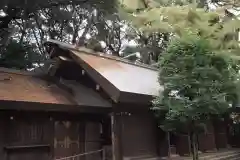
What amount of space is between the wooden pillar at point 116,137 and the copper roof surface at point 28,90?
1559 millimetres

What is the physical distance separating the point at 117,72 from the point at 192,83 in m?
3.31

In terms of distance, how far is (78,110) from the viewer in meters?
10.3

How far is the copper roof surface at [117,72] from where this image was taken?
11000mm

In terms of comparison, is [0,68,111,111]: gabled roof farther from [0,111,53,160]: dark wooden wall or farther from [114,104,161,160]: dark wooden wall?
[114,104,161,160]: dark wooden wall

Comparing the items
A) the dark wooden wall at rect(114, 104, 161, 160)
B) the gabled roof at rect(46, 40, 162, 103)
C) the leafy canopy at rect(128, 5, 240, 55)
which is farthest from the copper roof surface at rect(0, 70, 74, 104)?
the leafy canopy at rect(128, 5, 240, 55)

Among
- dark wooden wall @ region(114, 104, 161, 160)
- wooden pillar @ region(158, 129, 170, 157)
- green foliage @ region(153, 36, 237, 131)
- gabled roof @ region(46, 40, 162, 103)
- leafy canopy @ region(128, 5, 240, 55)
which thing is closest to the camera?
leafy canopy @ region(128, 5, 240, 55)

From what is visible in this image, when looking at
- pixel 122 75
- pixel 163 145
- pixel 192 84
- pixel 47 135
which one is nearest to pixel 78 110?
pixel 47 135

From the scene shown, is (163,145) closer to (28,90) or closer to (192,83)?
(192,83)

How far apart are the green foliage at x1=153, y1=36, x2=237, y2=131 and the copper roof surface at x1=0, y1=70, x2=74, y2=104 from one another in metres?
3.05

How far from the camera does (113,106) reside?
11.0 metres

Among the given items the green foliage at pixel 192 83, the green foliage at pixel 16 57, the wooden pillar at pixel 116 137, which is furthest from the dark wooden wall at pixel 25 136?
the green foliage at pixel 16 57

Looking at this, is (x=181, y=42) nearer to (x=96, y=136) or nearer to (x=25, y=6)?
(x=96, y=136)

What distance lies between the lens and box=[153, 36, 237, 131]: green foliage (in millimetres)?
9719

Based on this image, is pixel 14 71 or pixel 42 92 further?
pixel 14 71
